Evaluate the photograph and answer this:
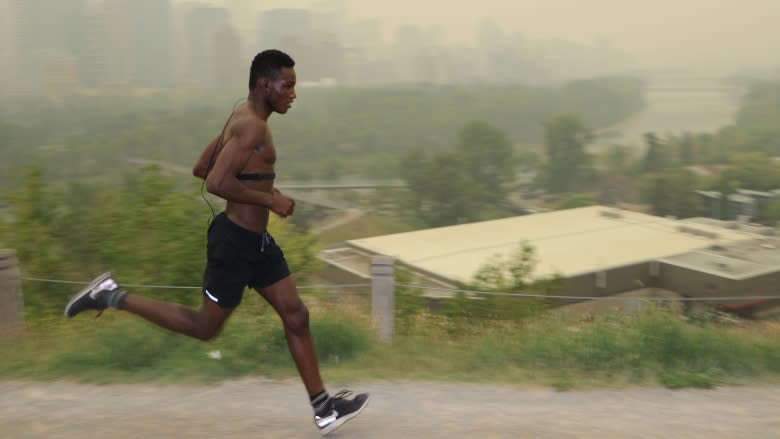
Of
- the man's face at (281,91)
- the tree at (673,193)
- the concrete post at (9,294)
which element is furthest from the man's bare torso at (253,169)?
the tree at (673,193)

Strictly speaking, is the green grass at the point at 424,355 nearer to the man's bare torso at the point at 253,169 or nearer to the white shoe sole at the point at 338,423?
the white shoe sole at the point at 338,423

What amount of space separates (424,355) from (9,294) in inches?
110

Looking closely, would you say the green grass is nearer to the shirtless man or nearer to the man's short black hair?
the shirtless man

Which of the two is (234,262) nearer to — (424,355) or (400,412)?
(400,412)

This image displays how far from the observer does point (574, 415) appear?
3555 mm

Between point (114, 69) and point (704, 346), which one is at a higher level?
point (114, 69)

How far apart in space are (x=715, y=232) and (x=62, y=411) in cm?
4490

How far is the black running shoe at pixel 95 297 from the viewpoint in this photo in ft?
11.2

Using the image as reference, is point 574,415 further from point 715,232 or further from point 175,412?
point 715,232

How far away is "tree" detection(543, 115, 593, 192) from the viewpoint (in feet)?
274

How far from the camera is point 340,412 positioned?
10.8 ft

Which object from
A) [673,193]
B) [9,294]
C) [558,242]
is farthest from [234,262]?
[673,193]

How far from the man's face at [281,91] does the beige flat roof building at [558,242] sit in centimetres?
2751

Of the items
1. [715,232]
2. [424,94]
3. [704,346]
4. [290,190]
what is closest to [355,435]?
[704,346]
